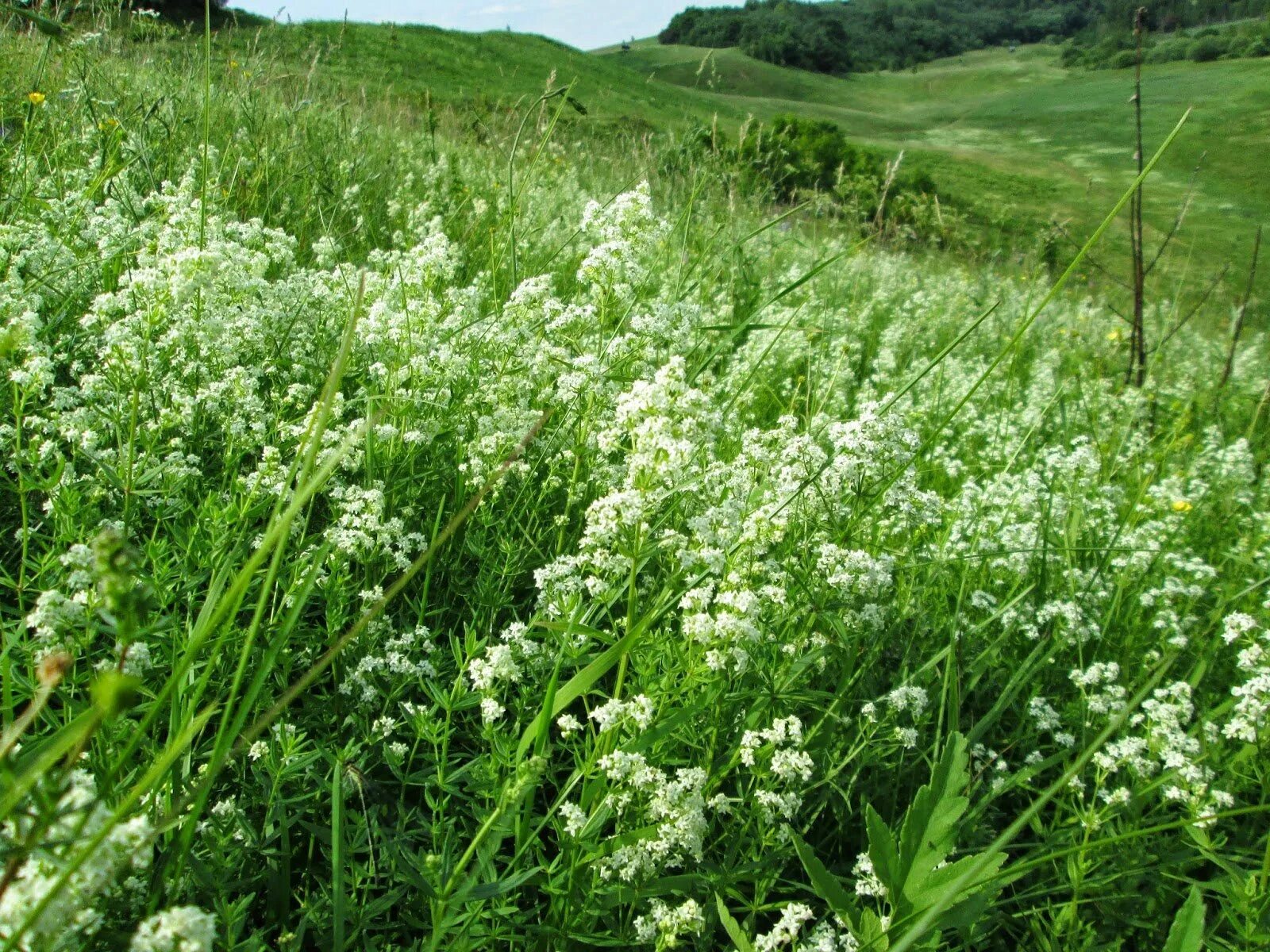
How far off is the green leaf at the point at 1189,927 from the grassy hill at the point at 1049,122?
17.4 feet

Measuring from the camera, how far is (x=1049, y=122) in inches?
2132

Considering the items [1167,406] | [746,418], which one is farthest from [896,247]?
[746,418]

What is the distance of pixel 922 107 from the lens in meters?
70.4

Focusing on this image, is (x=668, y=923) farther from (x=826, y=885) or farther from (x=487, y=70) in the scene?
(x=487, y=70)

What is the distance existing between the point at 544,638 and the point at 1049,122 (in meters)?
61.4

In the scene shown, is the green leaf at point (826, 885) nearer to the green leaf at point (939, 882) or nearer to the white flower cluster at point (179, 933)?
the green leaf at point (939, 882)

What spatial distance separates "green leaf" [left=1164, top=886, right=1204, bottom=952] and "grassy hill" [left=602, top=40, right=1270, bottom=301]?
5310 mm

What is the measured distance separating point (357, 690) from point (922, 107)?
255 ft

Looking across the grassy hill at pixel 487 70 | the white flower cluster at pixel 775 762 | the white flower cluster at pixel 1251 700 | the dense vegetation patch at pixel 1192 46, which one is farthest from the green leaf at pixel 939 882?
the dense vegetation patch at pixel 1192 46

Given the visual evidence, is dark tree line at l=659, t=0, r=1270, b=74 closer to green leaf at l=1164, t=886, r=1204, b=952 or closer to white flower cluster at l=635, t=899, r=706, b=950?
green leaf at l=1164, t=886, r=1204, b=952

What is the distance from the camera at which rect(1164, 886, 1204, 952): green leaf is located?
2.07 meters

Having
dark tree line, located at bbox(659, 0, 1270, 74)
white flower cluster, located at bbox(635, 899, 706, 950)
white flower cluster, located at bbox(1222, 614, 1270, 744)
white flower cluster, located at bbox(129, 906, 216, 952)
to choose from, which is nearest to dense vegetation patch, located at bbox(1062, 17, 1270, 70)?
dark tree line, located at bbox(659, 0, 1270, 74)

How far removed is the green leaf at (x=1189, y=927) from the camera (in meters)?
2.07

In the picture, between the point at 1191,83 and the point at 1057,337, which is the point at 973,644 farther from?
the point at 1191,83
